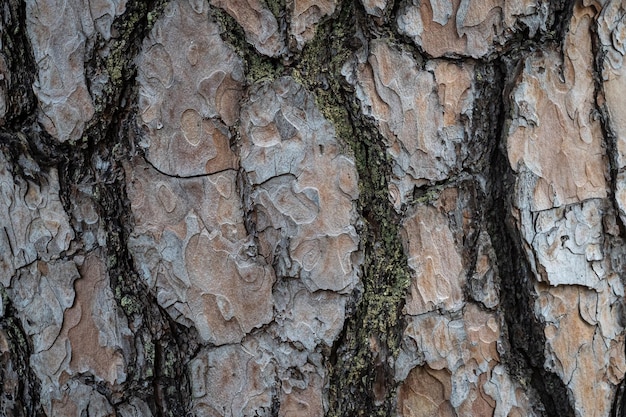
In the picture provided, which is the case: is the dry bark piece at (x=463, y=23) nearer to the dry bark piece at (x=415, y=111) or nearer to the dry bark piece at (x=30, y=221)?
the dry bark piece at (x=415, y=111)

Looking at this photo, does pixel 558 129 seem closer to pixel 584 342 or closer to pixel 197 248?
pixel 584 342

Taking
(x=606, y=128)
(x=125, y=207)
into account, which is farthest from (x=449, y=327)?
(x=125, y=207)

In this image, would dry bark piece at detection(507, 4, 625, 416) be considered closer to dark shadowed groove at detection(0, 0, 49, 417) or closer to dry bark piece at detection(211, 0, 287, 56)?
dry bark piece at detection(211, 0, 287, 56)

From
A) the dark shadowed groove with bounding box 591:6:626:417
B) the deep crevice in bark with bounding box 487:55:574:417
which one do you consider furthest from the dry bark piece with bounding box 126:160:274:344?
the dark shadowed groove with bounding box 591:6:626:417

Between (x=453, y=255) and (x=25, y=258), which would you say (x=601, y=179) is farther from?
(x=25, y=258)

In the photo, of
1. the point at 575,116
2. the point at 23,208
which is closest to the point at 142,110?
the point at 23,208
